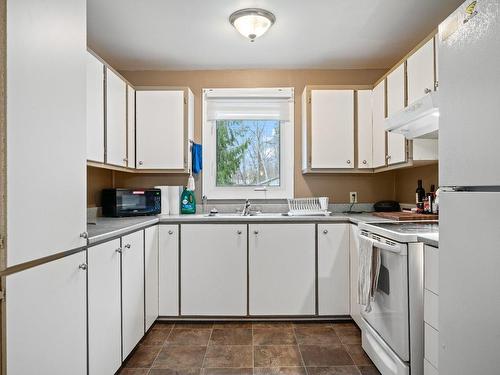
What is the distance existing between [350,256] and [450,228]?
1.62 m

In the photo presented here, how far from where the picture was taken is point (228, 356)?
2178 mm

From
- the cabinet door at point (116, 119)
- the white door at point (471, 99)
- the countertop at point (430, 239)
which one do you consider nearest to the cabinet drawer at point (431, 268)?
the countertop at point (430, 239)

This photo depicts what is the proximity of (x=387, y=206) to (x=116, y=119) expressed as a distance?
250 centimetres

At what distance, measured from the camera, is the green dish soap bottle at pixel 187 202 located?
316 centimetres

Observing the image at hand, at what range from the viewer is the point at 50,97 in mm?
1205

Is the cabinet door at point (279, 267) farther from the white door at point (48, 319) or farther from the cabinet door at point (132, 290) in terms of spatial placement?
the white door at point (48, 319)

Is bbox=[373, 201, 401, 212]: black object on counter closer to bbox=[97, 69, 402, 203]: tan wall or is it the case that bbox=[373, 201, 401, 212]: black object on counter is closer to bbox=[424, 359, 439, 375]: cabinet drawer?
bbox=[97, 69, 402, 203]: tan wall

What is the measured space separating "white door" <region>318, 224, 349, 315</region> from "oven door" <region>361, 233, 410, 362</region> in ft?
2.24

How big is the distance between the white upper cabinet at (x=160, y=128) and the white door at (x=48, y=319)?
1.68 meters

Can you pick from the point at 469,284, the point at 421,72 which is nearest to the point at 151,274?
the point at 469,284

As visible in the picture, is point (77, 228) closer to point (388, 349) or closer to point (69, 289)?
point (69, 289)

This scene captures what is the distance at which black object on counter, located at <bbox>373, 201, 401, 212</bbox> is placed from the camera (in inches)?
121

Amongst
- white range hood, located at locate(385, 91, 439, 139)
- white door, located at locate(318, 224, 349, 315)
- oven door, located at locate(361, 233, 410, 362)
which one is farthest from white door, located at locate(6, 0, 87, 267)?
white door, located at locate(318, 224, 349, 315)

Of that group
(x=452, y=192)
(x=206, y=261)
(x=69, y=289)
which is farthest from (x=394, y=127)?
(x=69, y=289)
